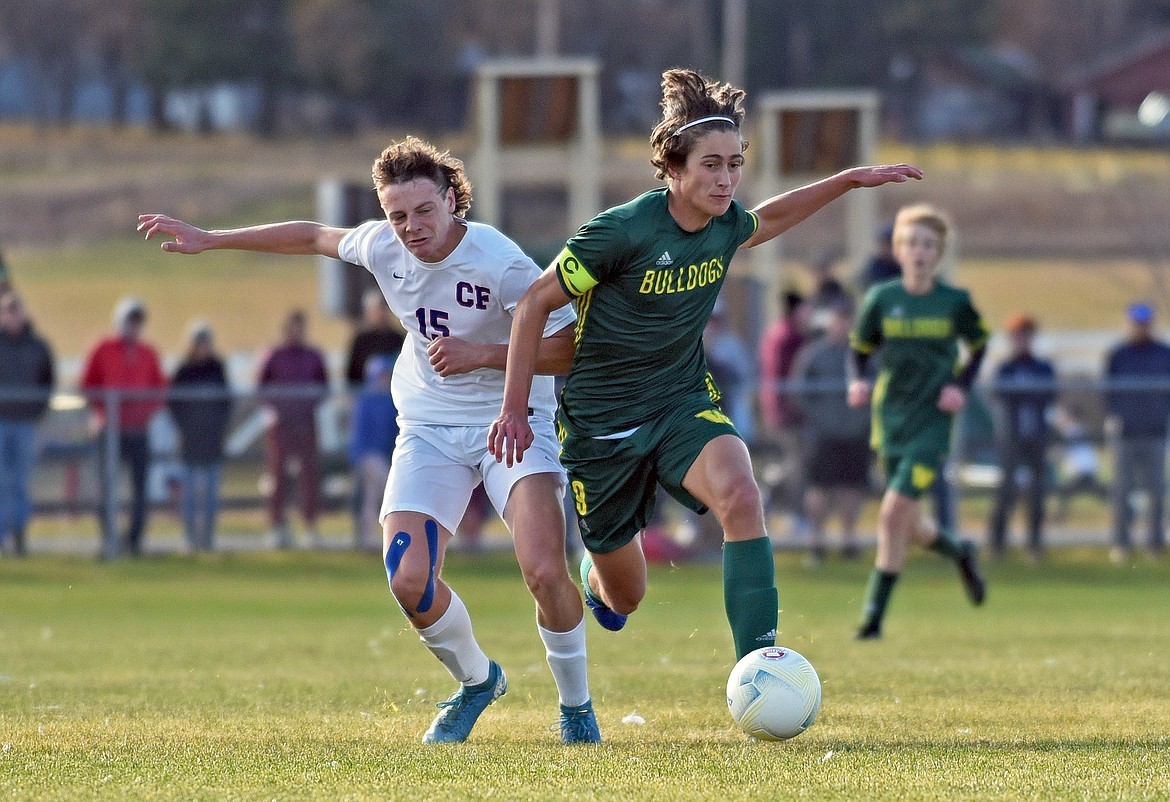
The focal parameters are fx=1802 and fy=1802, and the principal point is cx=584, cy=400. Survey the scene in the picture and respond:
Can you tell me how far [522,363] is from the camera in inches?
241

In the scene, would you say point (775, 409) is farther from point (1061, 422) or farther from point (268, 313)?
point (268, 313)

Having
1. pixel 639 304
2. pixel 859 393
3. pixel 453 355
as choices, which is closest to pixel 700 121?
pixel 639 304

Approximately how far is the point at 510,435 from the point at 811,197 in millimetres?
1549

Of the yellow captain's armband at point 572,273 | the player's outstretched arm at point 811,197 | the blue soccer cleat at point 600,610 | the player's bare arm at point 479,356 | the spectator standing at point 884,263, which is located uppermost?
the player's outstretched arm at point 811,197

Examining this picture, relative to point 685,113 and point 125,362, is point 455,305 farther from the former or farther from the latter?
point 125,362

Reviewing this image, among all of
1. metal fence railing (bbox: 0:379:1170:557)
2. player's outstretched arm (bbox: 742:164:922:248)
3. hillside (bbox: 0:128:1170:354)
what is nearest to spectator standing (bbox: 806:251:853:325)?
metal fence railing (bbox: 0:379:1170:557)

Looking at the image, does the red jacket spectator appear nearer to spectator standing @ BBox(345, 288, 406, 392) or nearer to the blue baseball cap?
spectator standing @ BBox(345, 288, 406, 392)

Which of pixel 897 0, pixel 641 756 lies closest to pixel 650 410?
pixel 641 756

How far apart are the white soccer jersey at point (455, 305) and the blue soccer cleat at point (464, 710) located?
974mm

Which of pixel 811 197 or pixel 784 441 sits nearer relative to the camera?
pixel 811 197

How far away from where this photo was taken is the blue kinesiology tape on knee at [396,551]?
254 inches

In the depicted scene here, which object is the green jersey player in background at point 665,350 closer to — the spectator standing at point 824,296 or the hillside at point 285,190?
the spectator standing at point 824,296

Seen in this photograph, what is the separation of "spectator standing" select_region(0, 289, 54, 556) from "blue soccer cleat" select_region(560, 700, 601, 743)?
357 inches

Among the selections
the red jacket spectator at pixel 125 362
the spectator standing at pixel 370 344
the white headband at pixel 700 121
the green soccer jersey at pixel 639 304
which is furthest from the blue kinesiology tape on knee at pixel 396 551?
the red jacket spectator at pixel 125 362
